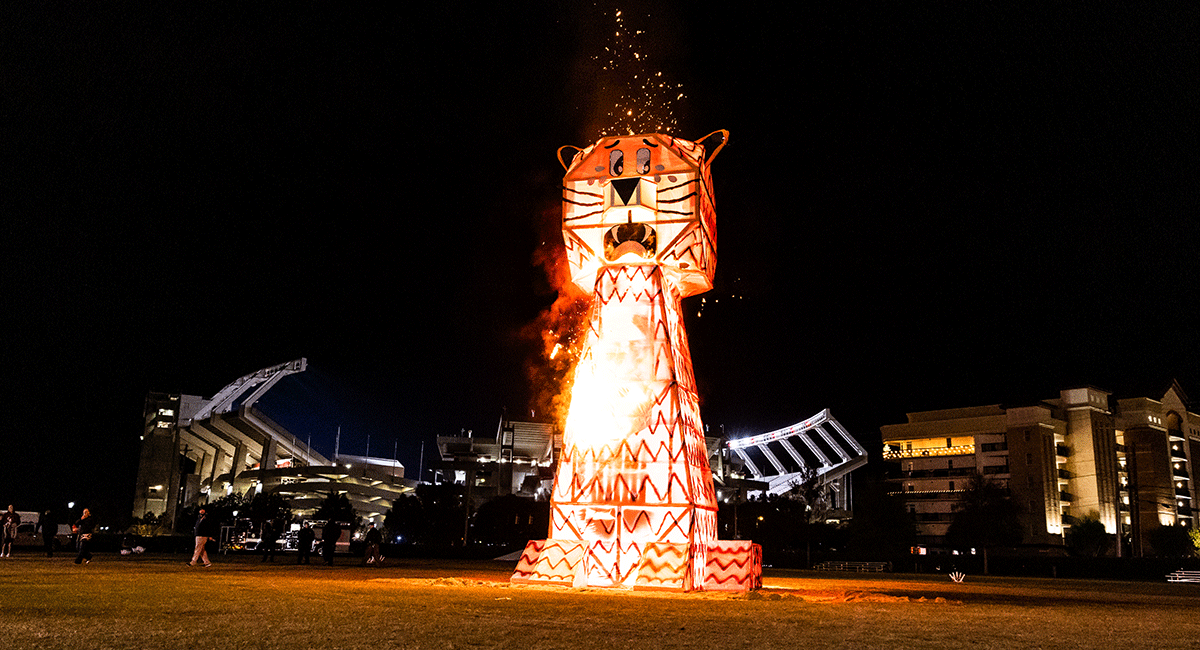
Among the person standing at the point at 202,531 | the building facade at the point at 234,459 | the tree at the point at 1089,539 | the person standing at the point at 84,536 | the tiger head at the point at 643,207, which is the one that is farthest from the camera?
the building facade at the point at 234,459

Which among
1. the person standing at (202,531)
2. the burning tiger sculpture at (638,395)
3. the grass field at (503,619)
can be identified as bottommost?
the grass field at (503,619)

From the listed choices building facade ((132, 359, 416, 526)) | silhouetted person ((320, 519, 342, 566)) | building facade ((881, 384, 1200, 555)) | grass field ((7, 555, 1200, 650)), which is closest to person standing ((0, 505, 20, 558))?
silhouetted person ((320, 519, 342, 566))

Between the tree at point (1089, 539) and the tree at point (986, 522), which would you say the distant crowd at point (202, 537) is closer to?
the tree at point (986, 522)

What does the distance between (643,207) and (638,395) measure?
17.2 ft

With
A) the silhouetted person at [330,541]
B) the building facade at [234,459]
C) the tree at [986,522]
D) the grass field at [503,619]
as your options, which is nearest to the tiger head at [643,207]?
the grass field at [503,619]

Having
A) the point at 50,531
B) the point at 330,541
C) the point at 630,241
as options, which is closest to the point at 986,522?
the point at 330,541

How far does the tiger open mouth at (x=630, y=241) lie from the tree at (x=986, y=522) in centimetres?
6334

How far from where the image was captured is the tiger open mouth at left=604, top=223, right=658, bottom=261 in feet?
79.5

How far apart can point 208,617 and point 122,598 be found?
3516 millimetres

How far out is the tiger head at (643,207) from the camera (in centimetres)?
2403

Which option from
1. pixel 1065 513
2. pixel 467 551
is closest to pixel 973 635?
pixel 467 551

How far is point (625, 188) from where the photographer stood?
24.4 meters

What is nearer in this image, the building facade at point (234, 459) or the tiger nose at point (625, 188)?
the tiger nose at point (625, 188)

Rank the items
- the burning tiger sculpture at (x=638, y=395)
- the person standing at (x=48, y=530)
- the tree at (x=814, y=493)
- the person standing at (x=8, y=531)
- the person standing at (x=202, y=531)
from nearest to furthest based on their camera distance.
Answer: the burning tiger sculpture at (x=638, y=395) < the person standing at (x=202, y=531) < the person standing at (x=48, y=530) < the person standing at (x=8, y=531) < the tree at (x=814, y=493)
